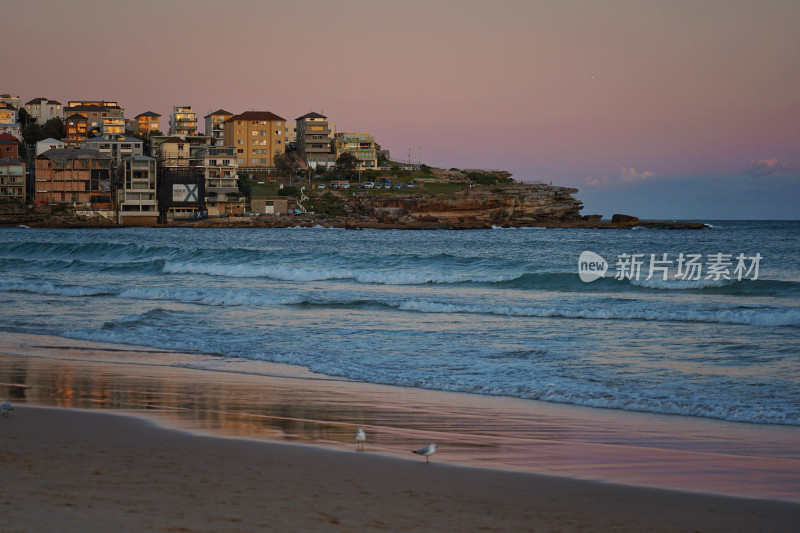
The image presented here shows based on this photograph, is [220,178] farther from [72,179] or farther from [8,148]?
[8,148]

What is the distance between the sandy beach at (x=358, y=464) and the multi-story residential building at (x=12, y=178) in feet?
340

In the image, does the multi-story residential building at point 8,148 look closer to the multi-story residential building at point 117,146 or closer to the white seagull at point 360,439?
the multi-story residential building at point 117,146

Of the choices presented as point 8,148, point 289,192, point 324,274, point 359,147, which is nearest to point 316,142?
point 359,147

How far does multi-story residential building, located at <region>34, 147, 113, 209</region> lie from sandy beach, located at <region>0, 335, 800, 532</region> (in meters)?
98.3

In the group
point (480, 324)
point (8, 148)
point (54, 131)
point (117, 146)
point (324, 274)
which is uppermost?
point (54, 131)

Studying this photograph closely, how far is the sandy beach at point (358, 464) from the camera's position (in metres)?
4.91

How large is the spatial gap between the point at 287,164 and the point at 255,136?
539 inches

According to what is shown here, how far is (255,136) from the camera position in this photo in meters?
128

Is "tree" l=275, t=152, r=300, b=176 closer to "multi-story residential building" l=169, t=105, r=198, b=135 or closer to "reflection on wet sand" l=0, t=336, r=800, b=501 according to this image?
"multi-story residential building" l=169, t=105, r=198, b=135

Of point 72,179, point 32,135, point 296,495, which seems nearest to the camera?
point 296,495

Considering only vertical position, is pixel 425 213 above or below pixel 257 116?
below

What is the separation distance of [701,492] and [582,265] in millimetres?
31184

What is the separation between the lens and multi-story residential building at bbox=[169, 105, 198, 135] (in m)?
134

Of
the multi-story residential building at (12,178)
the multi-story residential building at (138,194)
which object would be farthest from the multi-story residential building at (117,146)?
the multi-story residential building at (138,194)
